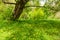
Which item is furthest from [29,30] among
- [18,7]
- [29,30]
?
[18,7]

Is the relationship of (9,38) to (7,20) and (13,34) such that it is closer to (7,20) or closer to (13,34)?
(13,34)

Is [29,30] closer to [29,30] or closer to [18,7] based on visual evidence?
[29,30]

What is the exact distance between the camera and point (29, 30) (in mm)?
5414

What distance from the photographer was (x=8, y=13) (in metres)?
6.83

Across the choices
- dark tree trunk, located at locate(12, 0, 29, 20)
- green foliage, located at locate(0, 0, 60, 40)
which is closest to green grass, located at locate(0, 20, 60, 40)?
green foliage, located at locate(0, 0, 60, 40)

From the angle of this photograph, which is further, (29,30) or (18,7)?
(18,7)

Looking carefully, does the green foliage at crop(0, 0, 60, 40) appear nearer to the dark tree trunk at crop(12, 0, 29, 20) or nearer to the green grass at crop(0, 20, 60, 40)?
the green grass at crop(0, 20, 60, 40)

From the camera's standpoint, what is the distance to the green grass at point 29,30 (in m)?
4.98

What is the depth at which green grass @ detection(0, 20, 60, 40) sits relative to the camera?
16.4 feet

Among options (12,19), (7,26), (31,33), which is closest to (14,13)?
(12,19)

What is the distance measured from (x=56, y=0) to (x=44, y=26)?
37.2 inches

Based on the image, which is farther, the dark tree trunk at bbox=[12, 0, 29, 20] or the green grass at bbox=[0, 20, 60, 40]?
the dark tree trunk at bbox=[12, 0, 29, 20]

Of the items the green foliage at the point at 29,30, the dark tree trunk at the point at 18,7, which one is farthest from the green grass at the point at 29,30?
the dark tree trunk at the point at 18,7

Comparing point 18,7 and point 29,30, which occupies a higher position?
point 18,7
